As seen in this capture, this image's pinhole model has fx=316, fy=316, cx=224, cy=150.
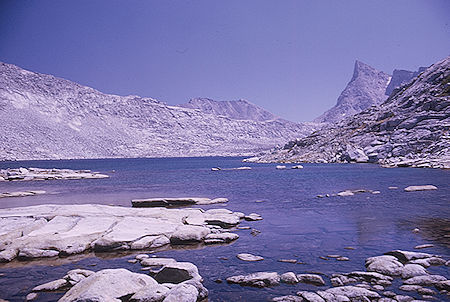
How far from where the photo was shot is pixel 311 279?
1116 centimetres

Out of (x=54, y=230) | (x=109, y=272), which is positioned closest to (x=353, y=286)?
(x=109, y=272)

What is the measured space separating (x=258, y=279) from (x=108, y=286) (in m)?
5.01

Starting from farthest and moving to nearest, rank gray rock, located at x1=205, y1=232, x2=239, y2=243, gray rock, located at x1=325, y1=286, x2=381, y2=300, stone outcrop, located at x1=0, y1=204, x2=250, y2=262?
1. gray rock, located at x1=205, y1=232, x2=239, y2=243
2. stone outcrop, located at x1=0, y1=204, x2=250, y2=262
3. gray rock, located at x1=325, y1=286, x2=381, y2=300

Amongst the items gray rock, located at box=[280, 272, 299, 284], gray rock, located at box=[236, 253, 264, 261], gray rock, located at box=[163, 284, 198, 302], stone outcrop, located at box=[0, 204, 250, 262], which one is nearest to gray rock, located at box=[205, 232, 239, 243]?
stone outcrop, located at box=[0, 204, 250, 262]

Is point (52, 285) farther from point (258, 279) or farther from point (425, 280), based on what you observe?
point (425, 280)

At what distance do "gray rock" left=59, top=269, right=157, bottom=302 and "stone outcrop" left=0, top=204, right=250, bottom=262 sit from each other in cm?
544

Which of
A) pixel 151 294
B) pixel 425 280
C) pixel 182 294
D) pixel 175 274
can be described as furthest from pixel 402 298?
pixel 151 294

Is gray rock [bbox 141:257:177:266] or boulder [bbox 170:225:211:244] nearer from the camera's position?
gray rock [bbox 141:257:177:266]

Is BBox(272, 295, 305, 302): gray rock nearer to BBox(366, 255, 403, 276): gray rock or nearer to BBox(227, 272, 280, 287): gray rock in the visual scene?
BBox(227, 272, 280, 287): gray rock

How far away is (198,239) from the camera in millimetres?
16766

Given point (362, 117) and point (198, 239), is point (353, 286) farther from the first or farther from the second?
point (362, 117)

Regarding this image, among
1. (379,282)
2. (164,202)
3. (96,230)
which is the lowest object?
(379,282)

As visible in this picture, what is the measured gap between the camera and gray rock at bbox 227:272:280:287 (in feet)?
36.1

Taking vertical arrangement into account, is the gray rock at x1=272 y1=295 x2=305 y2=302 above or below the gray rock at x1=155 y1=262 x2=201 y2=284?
below
